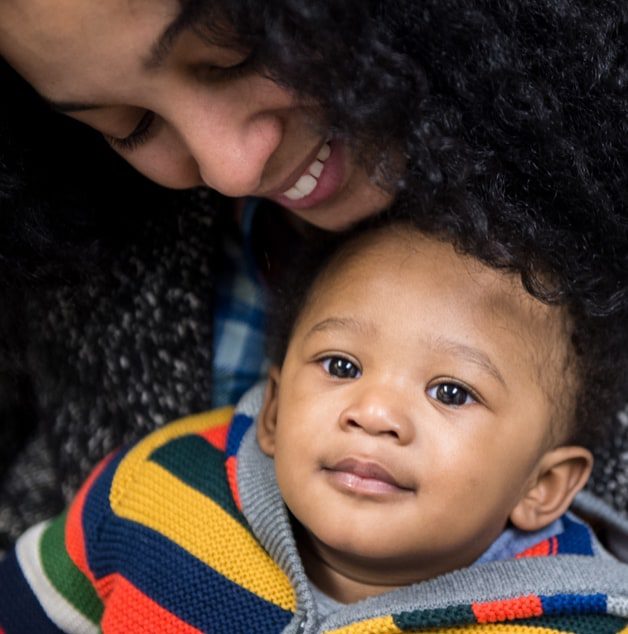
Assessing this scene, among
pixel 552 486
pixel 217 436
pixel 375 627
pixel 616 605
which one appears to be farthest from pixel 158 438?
pixel 616 605

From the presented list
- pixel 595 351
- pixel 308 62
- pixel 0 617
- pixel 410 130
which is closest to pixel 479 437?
pixel 595 351

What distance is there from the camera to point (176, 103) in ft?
3.58

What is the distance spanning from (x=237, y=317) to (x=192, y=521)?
1.20ft

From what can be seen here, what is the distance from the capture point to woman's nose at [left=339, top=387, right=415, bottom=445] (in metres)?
1.12

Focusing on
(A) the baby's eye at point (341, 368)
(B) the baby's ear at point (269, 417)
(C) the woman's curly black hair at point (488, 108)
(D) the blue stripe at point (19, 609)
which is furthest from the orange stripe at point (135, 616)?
(C) the woman's curly black hair at point (488, 108)

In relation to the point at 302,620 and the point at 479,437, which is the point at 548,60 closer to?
the point at 479,437

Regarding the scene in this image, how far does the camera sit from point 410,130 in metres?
1.05

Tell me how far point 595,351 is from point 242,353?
53cm

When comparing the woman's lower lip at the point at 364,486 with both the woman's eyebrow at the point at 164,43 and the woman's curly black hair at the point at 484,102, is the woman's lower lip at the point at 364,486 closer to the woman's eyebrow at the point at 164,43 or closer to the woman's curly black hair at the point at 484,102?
the woman's curly black hair at the point at 484,102

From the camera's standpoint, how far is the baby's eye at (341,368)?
1211mm

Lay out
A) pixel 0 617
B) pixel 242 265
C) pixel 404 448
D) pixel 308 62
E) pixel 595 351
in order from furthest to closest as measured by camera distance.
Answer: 1. pixel 242 265
2. pixel 0 617
3. pixel 595 351
4. pixel 404 448
5. pixel 308 62

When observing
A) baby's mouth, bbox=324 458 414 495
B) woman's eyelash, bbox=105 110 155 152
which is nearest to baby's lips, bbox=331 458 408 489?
baby's mouth, bbox=324 458 414 495

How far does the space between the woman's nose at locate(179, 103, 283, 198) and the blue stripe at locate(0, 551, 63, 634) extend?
621 mm

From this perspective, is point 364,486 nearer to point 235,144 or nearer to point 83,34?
point 235,144
